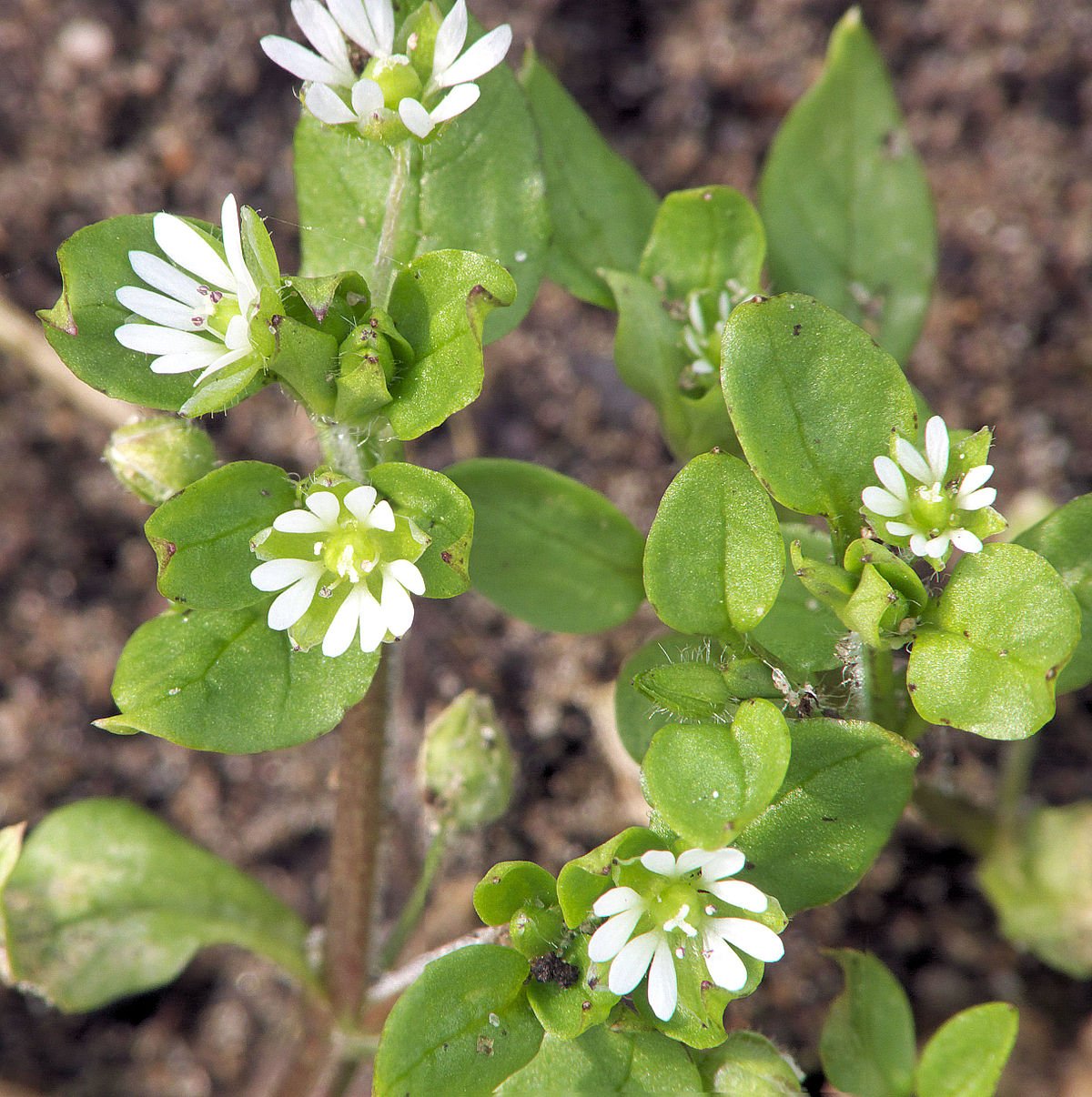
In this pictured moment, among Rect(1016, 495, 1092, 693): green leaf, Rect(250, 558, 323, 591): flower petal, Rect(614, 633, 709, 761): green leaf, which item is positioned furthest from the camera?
Rect(614, 633, 709, 761): green leaf

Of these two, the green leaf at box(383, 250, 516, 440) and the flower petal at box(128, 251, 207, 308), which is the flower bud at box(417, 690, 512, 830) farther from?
the flower petal at box(128, 251, 207, 308)

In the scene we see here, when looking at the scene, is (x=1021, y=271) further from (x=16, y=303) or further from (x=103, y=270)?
(x=16, y=303)

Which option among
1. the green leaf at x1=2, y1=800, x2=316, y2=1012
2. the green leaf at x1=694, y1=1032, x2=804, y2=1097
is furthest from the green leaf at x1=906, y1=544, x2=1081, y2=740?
Result: the green leaf at x1=2, y1=800, x2=316, y2=1012

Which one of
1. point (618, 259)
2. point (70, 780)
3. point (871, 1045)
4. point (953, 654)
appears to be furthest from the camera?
point (70, 780)

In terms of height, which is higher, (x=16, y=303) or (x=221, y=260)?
(x=221, y=260)

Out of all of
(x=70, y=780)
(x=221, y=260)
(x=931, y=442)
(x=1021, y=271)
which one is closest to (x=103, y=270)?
(x=221, y=260)

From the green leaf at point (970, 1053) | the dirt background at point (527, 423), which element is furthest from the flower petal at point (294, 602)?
the dirt background at point (527, 423)

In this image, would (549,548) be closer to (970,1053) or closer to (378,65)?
(378,65)
